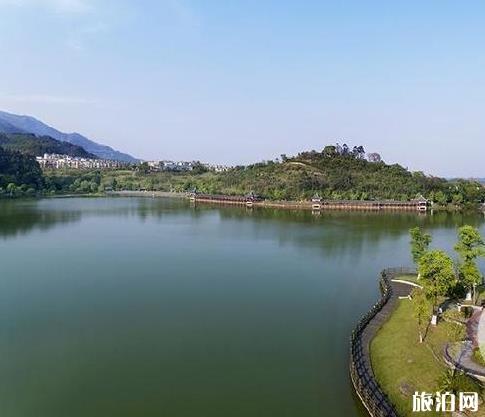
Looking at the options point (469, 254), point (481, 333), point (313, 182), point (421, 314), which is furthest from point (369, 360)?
point (313, 182)

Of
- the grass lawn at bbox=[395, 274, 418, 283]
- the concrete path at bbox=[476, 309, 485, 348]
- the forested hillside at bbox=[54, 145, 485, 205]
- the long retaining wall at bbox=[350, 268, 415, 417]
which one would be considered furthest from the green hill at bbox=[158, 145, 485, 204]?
the concrete path at bbox=[476, 309, 485, 348]

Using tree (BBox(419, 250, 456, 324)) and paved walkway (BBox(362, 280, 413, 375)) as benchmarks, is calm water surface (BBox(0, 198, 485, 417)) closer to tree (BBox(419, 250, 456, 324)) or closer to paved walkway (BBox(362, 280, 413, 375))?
paved walkway (BBox(362, 280, 413, 375))

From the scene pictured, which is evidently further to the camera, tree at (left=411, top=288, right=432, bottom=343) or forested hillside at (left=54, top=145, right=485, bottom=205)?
forested hillside at (left=54, top=145, right=485, bottom=205)

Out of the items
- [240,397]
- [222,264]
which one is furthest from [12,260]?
[240,397]

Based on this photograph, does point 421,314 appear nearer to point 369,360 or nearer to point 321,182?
point 369,360

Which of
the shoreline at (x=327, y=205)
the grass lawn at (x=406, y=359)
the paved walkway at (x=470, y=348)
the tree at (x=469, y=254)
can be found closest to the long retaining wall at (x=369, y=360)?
the grass lawn at (x=406, y=359)

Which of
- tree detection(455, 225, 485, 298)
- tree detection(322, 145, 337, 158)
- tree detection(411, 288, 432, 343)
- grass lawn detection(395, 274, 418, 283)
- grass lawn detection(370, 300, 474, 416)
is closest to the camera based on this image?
grass lawn detection(370, 300, 474, 416)
